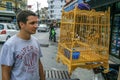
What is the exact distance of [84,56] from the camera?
5746 millimetres

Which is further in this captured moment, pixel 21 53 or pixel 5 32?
pixel 5 32

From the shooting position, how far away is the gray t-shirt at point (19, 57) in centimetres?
354

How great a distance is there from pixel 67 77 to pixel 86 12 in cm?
356

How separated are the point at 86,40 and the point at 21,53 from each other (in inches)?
106

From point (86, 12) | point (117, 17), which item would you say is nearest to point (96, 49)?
point (86, 12)

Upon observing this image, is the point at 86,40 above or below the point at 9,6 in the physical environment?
below

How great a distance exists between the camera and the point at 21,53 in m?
3.57

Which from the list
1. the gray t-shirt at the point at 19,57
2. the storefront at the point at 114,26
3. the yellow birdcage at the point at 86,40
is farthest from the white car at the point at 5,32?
the gray t-shirt at the point at 19,57

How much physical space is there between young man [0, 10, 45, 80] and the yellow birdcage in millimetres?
1895

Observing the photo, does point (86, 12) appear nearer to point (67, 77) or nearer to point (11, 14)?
point (67, 77)

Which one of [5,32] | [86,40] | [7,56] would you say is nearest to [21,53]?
[7,56]

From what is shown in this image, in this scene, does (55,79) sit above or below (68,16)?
below

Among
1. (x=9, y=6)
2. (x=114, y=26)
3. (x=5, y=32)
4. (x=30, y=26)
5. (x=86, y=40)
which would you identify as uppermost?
(x=9, y=6)

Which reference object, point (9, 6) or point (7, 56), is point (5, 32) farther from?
point (9, 6)
